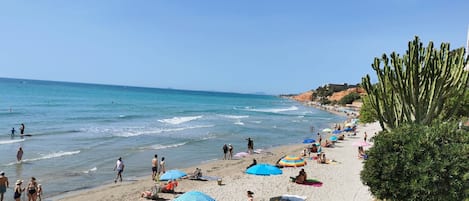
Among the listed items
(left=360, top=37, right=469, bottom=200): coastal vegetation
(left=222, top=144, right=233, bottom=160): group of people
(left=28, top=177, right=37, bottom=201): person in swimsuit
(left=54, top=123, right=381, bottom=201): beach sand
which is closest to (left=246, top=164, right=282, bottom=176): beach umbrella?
(left=54, top=123, right=381, bottom=201): beach sand

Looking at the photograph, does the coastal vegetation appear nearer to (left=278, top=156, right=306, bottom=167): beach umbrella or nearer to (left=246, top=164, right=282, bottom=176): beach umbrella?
(left=246, top=164, right=282, bottom=176): beach umbrella

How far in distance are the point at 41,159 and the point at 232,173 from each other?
11.6 meters

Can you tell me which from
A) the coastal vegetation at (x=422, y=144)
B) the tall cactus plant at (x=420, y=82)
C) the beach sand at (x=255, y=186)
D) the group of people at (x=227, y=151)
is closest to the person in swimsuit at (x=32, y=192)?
the beach sand at (x=255, y=186)

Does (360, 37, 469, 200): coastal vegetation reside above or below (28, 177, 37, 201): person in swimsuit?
above

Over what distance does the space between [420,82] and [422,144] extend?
4.16 metres

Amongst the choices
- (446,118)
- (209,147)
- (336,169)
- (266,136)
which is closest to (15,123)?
(209,147)

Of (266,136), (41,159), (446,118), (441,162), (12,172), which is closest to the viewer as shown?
(441,162)

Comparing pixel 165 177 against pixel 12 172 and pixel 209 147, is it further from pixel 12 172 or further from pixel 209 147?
pixel 209 147

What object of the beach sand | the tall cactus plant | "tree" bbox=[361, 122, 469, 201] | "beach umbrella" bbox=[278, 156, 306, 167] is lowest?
the beach sand

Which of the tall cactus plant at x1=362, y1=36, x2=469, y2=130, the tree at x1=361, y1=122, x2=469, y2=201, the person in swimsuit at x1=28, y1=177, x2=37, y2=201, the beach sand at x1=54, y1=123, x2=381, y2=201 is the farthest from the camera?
the beach sand at x1=54, y1=123, x2=381, y2=201

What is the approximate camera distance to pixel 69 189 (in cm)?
1720

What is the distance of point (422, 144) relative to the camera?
945cm

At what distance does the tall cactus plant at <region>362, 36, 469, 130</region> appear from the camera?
12.6 meters

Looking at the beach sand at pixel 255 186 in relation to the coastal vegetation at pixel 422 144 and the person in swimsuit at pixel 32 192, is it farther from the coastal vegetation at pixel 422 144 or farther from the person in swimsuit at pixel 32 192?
the coastal vegetation at pixel 422 144
